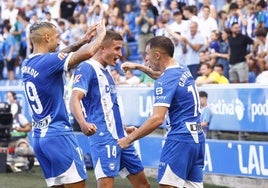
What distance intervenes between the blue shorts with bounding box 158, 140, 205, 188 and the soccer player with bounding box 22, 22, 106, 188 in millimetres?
803

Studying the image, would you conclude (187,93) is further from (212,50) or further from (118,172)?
(212,50)

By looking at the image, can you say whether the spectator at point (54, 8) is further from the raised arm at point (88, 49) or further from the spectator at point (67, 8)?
the raised arm at point (88, 49)

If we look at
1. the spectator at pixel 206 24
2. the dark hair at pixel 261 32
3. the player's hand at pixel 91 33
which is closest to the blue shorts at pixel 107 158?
the player's hand at pixel 91 33

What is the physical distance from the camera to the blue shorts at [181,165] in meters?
8.86

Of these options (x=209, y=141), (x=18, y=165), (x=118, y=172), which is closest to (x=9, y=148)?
(x=18, y=165)

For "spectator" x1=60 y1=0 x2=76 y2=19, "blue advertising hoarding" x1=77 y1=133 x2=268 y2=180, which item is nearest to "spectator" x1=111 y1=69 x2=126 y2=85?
"blue advertising hoarding" x1=77 y1=133 x2=268 y2=180

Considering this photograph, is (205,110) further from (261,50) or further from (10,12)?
(10,12)

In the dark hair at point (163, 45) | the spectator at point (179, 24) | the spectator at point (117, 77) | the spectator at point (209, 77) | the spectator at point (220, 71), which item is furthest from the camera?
the spectator at point (179, 24)

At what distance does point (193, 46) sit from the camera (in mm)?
18000

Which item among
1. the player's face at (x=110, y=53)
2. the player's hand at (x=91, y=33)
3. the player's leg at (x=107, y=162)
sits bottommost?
A: the player's leg at (x=107, y=162)

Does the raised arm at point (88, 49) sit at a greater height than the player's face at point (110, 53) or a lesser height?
greater

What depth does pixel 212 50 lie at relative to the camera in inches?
701

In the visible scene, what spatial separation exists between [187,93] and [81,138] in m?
8.49

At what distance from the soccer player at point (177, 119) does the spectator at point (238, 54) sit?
7.92 m
